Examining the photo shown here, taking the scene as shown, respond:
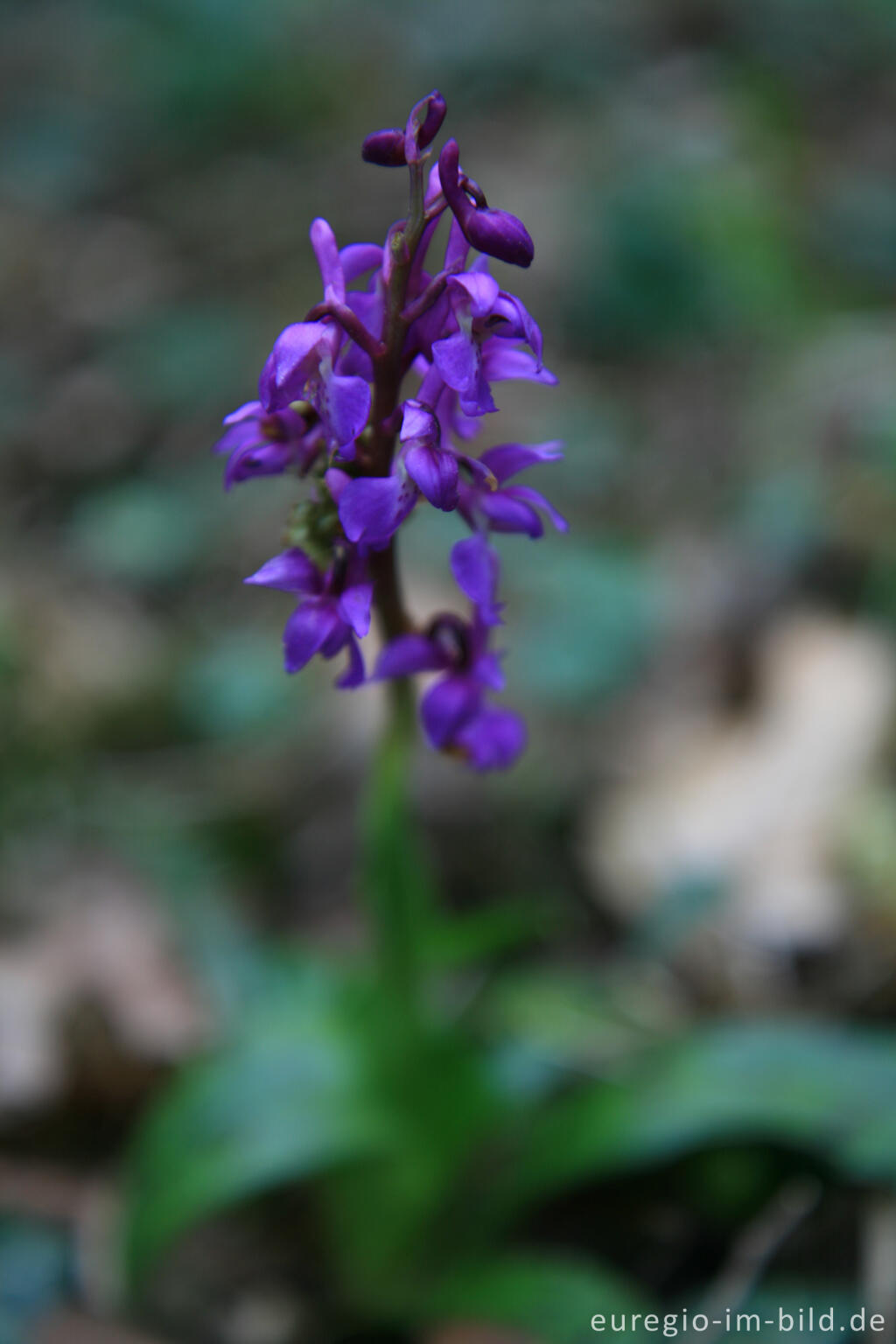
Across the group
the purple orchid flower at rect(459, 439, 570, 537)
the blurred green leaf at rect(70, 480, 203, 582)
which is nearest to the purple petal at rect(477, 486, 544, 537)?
the purple orchid flower at rect(459, 439, 570, 537)

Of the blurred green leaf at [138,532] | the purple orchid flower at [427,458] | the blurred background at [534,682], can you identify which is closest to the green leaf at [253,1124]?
the blurred background at [534,682]

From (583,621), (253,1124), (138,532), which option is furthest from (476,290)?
(138,532)

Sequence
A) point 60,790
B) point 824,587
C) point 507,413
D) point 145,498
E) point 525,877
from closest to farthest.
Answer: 1. point 525,877
2. point 60,790
3. point 824,587
4. point 145,498
5. point 507,413

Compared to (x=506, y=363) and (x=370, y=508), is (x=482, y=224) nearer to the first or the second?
(x=506, y=363)

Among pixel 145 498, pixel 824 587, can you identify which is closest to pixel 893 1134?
pixel 824 587

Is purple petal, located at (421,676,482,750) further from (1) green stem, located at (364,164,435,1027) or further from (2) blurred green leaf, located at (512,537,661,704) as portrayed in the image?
(2) blurred green leaf, located at (512,537,661,704)

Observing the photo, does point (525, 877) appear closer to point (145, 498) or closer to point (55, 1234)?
point (55, 1234)
